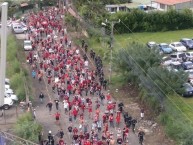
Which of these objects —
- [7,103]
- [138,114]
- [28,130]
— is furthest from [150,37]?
[28,130]

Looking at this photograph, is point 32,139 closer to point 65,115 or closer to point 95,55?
point 65,115

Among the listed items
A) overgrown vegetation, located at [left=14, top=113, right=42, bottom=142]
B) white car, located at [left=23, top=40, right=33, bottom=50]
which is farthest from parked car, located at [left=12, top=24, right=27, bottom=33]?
overgrown vegetation, located at [left=14, top=113, right=42, bottom=142]

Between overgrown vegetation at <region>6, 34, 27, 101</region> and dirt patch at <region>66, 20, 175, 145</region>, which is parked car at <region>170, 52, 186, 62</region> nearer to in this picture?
dirt patch at <region>66, 20, 175, 145</region>

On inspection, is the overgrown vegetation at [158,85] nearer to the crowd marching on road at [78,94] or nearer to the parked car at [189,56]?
the crowd marching on road at [78,94]

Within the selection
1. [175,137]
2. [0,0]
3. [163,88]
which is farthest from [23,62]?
[0,0]

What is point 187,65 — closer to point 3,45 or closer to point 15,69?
point 15,69

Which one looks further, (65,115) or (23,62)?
(23,62)
